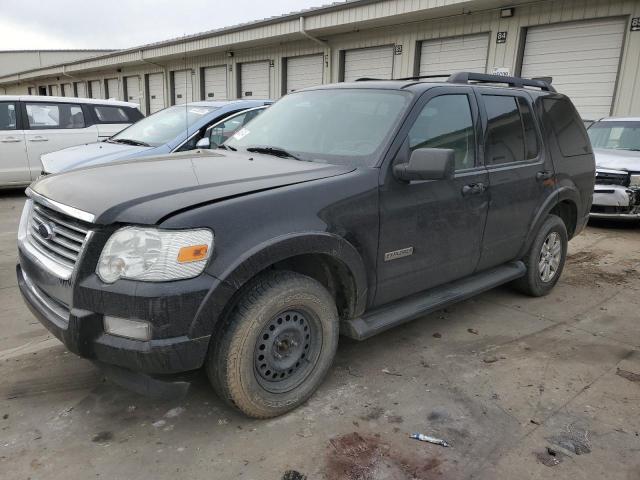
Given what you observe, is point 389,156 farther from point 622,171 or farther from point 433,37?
point 433,37

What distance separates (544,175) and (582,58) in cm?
773

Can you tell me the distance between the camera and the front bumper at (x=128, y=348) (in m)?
2.31

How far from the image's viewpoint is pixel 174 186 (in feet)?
8.53

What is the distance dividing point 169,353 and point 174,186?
844mm

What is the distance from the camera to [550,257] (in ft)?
15.9

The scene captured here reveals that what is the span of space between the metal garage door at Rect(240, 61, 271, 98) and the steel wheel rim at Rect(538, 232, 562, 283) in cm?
1440

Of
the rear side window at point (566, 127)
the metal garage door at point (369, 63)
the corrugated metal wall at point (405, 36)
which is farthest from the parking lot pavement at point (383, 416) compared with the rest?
the metal garage door at point (369, 63)

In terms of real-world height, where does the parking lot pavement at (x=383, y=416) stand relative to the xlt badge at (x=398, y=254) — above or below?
below

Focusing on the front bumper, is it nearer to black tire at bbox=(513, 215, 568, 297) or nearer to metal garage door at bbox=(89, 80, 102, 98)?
black tire at bbox=(513, 215, 568, 297)

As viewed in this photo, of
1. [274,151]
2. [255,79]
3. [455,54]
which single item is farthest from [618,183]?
[255,79]

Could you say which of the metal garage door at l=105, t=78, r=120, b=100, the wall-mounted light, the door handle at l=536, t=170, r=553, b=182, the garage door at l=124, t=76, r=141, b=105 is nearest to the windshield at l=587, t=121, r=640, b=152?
the wall-mounted light

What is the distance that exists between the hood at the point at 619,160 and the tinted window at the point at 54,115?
9.35m

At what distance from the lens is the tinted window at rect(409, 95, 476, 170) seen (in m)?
3.37

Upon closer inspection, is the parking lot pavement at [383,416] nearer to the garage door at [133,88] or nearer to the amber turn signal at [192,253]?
the amber turn signal at [192,253]
